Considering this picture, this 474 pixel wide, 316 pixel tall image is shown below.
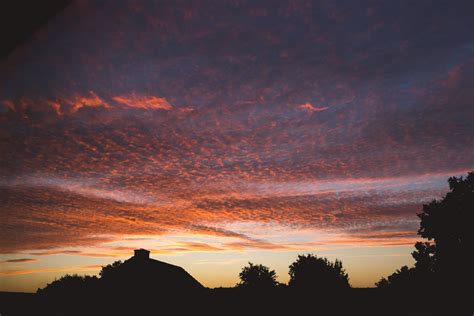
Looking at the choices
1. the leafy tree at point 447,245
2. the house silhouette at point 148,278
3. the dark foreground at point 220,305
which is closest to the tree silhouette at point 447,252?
the leafy tree at point 447,245

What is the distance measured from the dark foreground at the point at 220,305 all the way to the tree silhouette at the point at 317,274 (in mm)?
39753

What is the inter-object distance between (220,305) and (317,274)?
178 ft

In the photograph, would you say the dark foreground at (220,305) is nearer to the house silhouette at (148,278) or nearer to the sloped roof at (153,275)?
the house silhouette at (148,278)

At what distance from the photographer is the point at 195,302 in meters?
28.9

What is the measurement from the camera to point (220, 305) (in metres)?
26.2

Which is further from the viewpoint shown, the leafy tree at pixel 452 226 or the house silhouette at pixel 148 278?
the leafy tree at pixel 452 226

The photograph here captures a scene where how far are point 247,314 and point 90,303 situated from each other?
49.8ft

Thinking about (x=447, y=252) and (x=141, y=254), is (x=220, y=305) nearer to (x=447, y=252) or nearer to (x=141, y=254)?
(x=141, y=254)

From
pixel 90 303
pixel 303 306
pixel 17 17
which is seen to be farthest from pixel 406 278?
pixel 17 17

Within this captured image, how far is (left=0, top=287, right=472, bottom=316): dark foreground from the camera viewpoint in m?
24.2

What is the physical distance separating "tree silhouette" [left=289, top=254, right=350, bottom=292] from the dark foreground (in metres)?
39.8

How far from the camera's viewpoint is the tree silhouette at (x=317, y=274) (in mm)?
68875

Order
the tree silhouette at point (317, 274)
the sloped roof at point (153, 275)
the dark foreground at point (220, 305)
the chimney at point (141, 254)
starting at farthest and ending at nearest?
the tree silhouette at point (317, 274)
the chimney at point (141, 254)
the sloped roof at point (153, 275)
the dark foreground at point (220, 305)

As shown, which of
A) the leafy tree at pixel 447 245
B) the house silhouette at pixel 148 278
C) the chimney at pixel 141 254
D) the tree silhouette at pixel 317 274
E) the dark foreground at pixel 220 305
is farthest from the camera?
the tree silhouette at pixel 317 274
